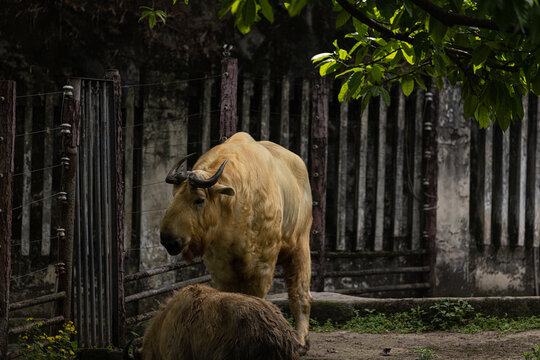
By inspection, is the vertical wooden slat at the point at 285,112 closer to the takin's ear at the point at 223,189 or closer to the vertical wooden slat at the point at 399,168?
the vertical wooden slat at the point at 399,168

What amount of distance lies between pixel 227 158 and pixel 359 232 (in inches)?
149

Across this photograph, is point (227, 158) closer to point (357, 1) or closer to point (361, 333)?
point (357, 1)

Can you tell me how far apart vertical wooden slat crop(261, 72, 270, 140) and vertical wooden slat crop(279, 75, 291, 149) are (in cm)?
15

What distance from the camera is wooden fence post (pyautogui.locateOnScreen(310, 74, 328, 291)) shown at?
26.7 ft

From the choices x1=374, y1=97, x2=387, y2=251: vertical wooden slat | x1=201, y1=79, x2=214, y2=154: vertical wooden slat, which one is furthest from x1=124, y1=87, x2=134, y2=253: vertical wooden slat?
x1=374, y1=97, x2=387, y2=251: vertical wooden slat

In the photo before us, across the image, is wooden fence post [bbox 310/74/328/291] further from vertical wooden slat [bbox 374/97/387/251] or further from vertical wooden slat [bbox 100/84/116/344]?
vertical wooden slat [bbox 100/84/116/344]

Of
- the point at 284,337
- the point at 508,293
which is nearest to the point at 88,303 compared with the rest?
the point at 284,337

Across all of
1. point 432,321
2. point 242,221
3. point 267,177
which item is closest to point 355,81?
point 242,221

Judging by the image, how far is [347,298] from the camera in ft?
24.9

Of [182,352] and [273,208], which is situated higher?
[273,208]

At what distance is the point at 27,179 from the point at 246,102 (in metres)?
2.35

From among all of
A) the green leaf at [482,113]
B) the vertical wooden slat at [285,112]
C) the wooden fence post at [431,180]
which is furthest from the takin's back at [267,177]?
the wooden fence post at [431,180]

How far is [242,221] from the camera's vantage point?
5.12 meters

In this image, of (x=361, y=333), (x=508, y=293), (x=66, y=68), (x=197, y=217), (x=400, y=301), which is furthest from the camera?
(x=508, y=293)
